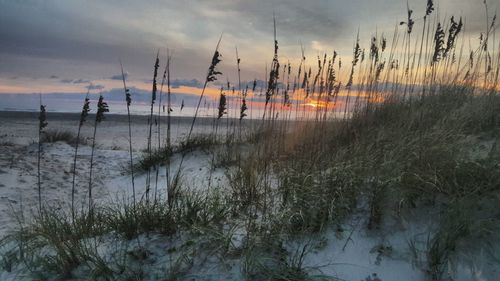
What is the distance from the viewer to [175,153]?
26.3ft

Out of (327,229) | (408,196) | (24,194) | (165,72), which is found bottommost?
(24,194)

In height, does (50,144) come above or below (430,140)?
below

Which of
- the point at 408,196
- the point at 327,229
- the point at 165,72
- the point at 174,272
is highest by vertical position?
the point at 165,72

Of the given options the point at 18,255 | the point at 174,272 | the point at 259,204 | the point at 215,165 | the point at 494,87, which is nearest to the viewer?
the point at 174,272

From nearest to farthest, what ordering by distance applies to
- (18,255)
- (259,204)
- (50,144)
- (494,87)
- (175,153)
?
(18,255) < (259,204) < (494,87) < (175,153) < (50,144)

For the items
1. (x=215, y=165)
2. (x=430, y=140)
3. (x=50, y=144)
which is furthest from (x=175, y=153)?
(x=430, y=140)

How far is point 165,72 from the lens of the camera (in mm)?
3373

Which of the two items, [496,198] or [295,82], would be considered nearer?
[496,198]

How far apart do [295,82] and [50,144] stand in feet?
25.4

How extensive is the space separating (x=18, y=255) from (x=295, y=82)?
461 centimetres

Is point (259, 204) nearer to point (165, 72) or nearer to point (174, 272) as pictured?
point (174, 272)

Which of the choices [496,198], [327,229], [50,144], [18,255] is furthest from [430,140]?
[50,144]

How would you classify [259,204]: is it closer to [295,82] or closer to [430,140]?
[430,140]

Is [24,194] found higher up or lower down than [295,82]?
lower down
